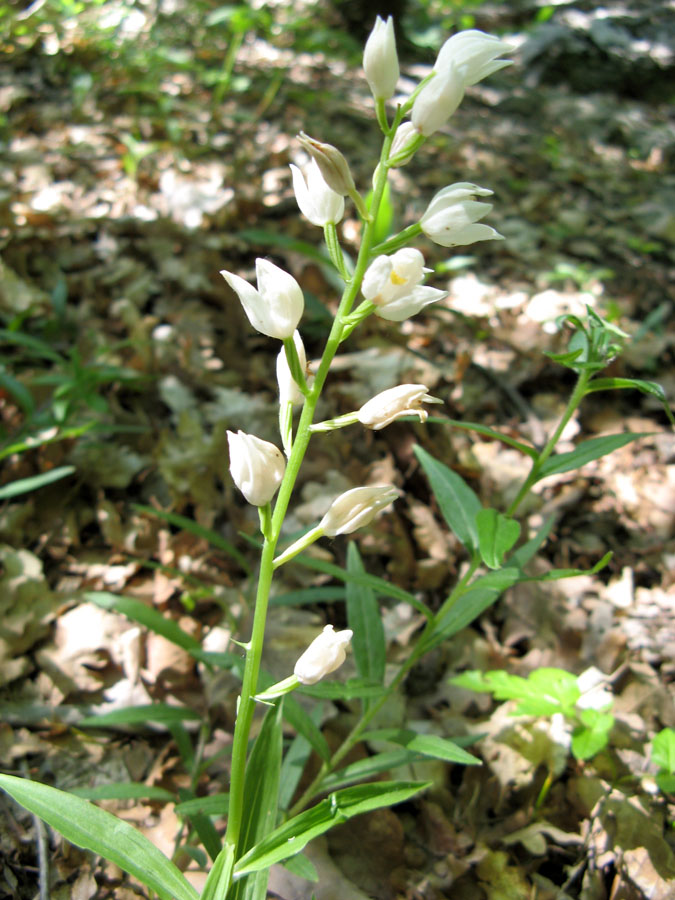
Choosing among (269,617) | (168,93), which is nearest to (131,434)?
(269,617)

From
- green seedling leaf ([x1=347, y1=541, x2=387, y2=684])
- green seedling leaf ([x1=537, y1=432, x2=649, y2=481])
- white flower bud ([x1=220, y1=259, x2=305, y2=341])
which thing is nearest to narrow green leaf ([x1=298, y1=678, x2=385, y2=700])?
green seedling leaf ([x1=347, y1=541, x2=387, y2=684])

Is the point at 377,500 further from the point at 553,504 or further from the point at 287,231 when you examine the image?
the point at 287,231


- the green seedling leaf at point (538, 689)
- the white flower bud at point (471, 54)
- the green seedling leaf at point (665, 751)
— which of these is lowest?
the green seedling leaf at point (665, 751)

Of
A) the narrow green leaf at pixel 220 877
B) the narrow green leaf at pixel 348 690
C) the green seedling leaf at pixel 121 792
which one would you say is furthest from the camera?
the green seedling leaf at pixel 121 792

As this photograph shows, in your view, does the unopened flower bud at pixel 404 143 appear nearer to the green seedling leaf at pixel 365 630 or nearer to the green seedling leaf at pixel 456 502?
the green seedling leaf at pixel 456 502

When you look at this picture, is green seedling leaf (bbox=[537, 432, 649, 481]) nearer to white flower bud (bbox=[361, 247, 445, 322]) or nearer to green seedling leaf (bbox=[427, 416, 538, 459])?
green seedling leaf (bbox=[427, 416, 538, 459])

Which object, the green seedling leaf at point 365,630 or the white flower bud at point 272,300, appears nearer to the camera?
the white flower bud at point 272,300

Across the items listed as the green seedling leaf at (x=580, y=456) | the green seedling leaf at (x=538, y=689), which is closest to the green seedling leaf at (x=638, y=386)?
the green seedling leaf at (x=580, y=456)
